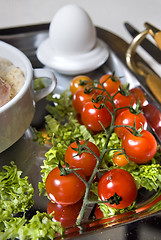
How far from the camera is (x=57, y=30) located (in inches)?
38.5

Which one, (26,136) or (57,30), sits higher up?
(57,30)

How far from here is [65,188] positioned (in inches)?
23.5

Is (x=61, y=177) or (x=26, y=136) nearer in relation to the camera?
(x=61, y=177)

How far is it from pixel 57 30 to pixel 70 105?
0.79ft

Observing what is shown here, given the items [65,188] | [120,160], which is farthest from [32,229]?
[120,160]

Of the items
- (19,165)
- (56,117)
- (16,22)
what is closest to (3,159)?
(19,165)

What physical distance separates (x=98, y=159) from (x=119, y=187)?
6 cm

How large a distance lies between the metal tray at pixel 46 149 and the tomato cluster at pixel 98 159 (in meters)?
0.03

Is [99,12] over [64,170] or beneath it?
beneath

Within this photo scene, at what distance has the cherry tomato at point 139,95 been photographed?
84 centimetres

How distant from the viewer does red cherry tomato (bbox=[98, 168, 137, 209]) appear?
0.59 m

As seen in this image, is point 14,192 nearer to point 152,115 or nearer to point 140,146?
point 140,146

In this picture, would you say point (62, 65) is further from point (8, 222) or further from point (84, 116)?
point (8, 222)

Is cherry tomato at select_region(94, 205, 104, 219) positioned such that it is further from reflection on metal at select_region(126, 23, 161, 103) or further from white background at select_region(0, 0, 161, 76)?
white background at select_region(0, 0, 161, 76)
